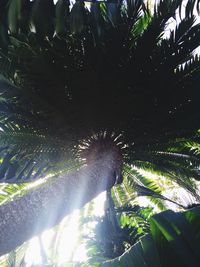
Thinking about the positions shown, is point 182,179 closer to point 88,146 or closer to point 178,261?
point 88,146

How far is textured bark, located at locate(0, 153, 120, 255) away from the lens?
2.16 metres

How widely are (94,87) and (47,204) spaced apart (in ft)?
6.61

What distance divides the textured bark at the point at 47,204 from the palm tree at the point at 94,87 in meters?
0.03

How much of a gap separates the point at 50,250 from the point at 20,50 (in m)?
3.95

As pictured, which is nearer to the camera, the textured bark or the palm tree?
the textured bark

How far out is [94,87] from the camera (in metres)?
4.20

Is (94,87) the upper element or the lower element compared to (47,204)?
upper

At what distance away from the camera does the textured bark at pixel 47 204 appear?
2160 mm

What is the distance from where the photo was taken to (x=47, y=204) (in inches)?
101

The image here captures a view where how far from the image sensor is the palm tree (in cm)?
371

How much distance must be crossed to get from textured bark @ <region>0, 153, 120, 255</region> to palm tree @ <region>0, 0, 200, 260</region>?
28mm

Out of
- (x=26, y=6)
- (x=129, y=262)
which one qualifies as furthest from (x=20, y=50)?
(x=129, y=262)

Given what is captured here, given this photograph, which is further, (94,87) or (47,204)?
(94,87)

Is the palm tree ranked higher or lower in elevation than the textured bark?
higher
